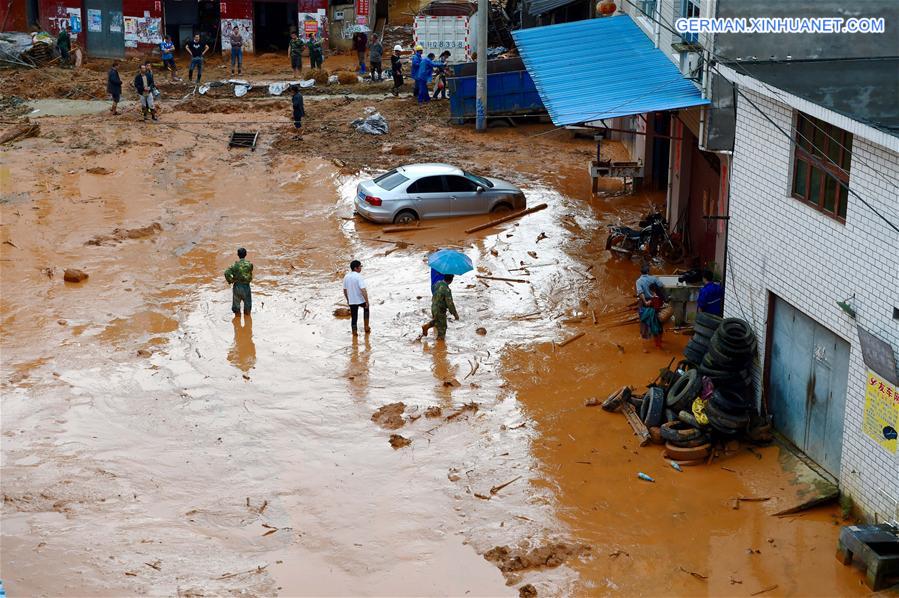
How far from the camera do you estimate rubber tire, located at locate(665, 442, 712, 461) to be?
42.9 feet

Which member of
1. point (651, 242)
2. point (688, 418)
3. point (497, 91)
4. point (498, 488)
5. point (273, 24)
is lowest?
point (498, 488)

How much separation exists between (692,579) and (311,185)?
55.7 feet

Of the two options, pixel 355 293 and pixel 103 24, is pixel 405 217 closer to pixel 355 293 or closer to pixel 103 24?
pixel 355 293

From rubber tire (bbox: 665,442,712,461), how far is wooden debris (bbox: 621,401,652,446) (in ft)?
1.41

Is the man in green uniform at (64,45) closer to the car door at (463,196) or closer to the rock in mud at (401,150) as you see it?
the rock in mud at (401,150)

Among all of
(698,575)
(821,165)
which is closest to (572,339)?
(821,165)

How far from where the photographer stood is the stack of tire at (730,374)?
42.9 ft

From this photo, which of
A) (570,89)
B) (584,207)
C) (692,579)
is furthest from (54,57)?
(692,579)

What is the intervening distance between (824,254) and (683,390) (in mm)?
2714

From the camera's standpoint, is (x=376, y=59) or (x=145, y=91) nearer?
(x=145, y=91)

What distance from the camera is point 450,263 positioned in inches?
661

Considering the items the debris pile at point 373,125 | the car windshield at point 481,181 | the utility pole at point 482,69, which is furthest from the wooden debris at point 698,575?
the utility pole at point 482,69

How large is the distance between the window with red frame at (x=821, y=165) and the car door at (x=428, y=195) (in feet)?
36.8

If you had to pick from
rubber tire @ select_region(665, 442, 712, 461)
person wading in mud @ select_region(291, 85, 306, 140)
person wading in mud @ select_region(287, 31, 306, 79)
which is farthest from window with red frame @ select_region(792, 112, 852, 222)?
person wading in mud @ select_region(287, 31, 306, 79)
